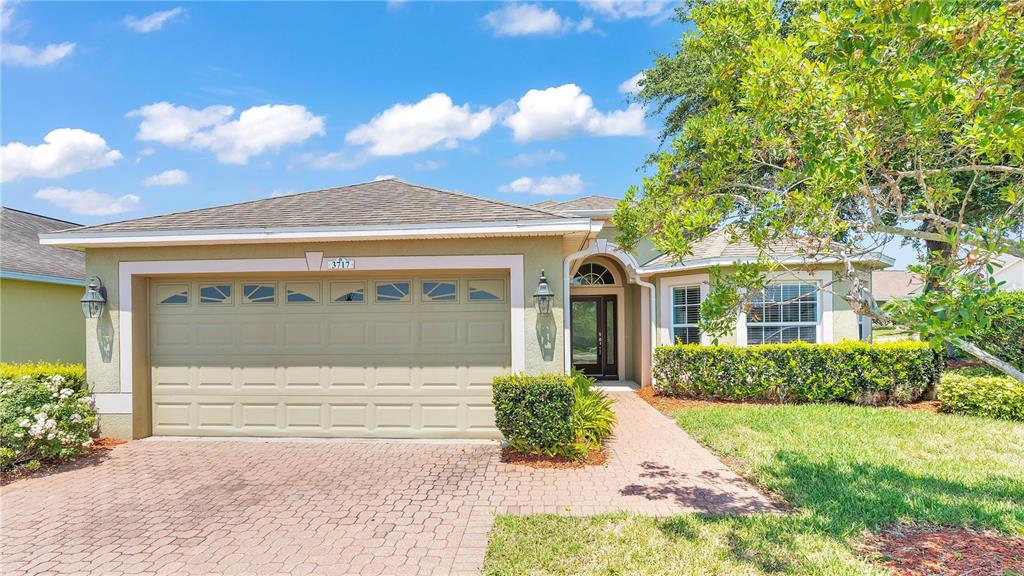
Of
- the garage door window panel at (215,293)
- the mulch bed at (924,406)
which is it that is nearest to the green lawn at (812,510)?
the mulch bed at (924,406)

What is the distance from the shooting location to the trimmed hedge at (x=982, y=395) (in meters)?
7.82

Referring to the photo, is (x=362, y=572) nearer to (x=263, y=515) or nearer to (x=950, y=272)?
(x=263, y=515)

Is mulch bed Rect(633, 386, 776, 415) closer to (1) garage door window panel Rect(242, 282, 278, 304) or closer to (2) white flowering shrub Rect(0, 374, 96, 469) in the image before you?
(1) garage door window panel Rect(242, 282, 278, 304)

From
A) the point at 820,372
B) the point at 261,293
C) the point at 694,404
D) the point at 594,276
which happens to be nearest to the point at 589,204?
the point at 594,276

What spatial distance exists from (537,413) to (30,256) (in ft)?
36.1

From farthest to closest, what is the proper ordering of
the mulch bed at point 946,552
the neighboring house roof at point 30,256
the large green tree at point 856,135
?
the neighboring house roof at point 30,256, the mulch bed at point 946,552, the large green tree at point 856,135

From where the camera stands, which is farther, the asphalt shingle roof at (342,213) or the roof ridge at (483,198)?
the roof ridge at (483,198)

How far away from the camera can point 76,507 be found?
15.7ft

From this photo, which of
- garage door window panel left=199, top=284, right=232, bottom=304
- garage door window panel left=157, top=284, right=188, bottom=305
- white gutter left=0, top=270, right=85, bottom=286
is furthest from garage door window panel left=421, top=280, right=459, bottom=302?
white gutter left=0, top=270, right=85, bottom=286

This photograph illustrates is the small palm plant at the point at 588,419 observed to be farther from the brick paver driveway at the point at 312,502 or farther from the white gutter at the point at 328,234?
the white gutter at the point at 328,234

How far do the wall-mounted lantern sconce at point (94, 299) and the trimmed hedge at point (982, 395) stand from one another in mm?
14219

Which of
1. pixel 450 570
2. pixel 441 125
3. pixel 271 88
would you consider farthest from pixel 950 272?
pixel 441 125

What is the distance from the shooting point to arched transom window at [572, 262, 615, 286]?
13.3 meters

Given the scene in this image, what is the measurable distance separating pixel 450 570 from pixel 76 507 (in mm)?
4211
